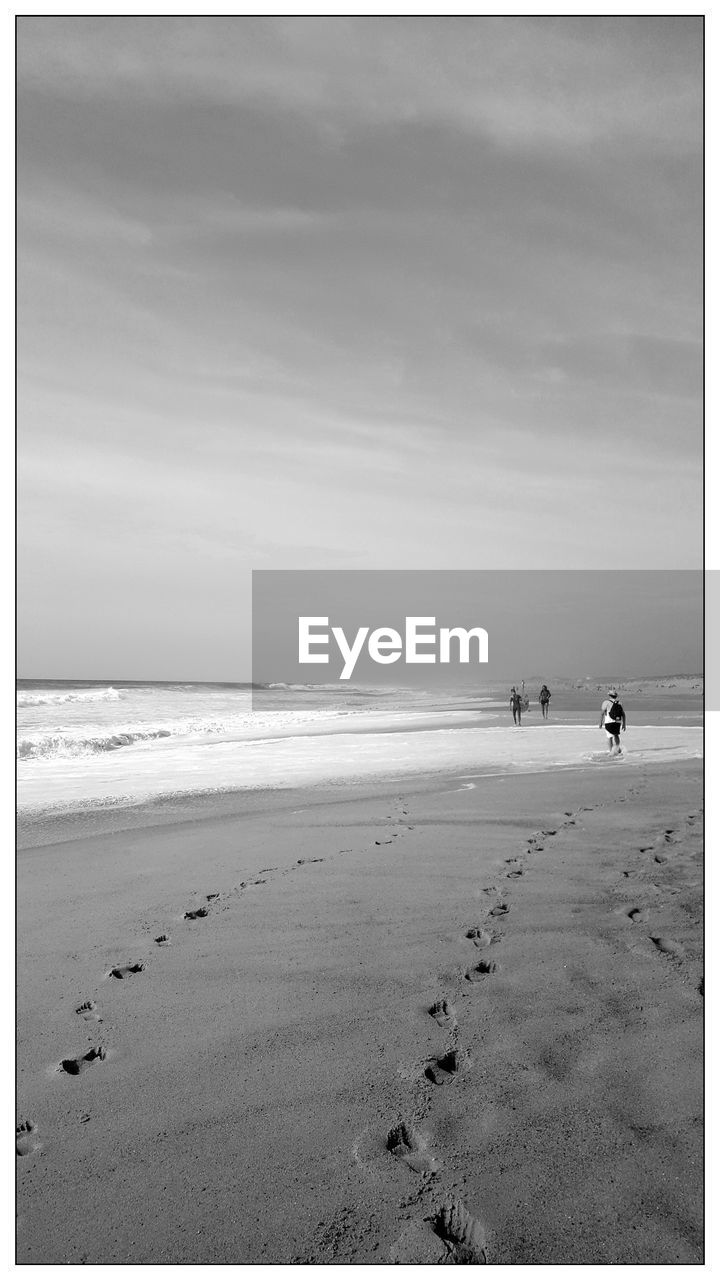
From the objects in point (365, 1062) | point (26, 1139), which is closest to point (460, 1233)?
point (365, 1062)

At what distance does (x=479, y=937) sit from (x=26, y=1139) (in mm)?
2461

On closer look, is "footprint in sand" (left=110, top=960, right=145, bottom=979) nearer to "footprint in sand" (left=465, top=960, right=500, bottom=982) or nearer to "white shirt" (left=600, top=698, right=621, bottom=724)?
"footprint in sand" (left=465, top=960, right=500, bottom=982)

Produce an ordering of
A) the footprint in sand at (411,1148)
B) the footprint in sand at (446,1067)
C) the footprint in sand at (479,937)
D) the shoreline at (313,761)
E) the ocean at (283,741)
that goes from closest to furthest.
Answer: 1. the footprint in sand at (411,1148)
2. the footprint in sand at (446,1067)
3. the footprint in sand at (479,937)
4. the shoreline at (313,761)
5. the ocean at (283,741)

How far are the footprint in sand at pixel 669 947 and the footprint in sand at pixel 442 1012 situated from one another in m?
1.32

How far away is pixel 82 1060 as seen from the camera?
3.08 m

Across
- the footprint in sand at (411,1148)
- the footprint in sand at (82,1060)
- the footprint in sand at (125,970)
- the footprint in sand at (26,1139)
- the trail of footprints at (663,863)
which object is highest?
the trail of footprints at (663,863)

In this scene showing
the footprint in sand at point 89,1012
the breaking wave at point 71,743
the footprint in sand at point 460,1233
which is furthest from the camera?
the breaking wave at point 71,743

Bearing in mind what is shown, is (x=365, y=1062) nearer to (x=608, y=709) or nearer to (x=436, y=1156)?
(x=436, y=1156)

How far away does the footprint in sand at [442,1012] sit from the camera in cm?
322

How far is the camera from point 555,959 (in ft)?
12.5

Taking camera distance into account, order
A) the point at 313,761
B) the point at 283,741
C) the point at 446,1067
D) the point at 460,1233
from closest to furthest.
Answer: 1. the point at 460,1233
2. the point at 446,1067
3. the point at 313,761
4. the point at 283,741

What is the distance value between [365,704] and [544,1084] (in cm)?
2286

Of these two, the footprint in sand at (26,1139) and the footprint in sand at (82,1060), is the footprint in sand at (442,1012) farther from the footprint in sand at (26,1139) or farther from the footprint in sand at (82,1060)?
the footprint in sand at (26,1139)

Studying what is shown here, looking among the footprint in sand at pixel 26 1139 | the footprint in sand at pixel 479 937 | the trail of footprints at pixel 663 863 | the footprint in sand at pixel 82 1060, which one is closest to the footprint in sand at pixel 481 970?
the footprint in sand at pixel 479 937
